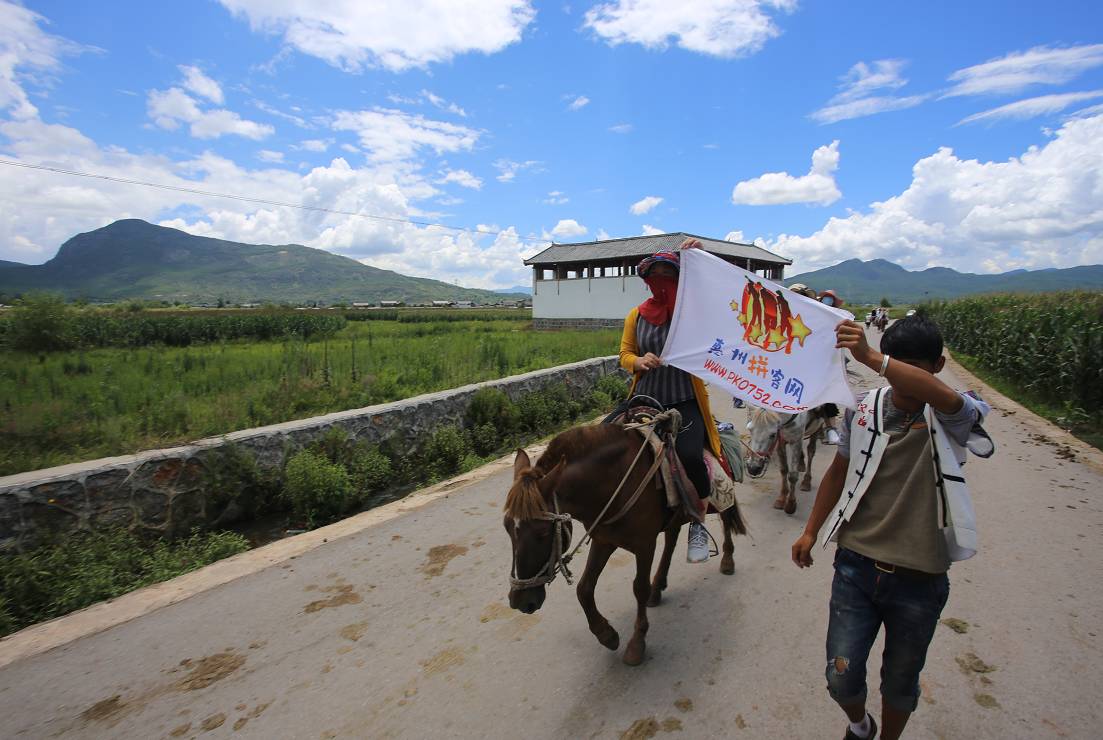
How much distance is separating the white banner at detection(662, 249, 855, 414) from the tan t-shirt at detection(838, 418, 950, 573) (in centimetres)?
40

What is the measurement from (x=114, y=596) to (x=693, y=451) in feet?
14.7

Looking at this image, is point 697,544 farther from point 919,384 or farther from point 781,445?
point 781,445

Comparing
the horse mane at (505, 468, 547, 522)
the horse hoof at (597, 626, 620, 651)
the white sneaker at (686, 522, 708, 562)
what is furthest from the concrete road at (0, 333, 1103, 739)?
the horse mane at (505, 468, 547, 522)

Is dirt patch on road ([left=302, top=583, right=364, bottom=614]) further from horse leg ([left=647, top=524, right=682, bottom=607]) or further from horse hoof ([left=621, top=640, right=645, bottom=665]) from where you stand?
horse leg ([left=647, top=524, right=682, bottom=607])

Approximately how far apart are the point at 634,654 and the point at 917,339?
7.51ft

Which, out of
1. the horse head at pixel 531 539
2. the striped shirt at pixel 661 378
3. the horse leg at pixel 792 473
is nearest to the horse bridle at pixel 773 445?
the horse leg at pixel 792 473

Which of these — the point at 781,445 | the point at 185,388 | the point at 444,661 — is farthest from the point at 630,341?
the point at 185,388

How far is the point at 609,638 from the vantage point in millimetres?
3039

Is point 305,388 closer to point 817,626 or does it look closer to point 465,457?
point 465,457

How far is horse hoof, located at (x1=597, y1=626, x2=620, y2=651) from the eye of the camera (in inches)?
119

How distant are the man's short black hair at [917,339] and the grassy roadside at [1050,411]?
833cm

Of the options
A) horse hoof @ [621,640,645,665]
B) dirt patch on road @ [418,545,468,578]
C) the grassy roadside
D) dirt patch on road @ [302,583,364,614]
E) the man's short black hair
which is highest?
the man's short black hair

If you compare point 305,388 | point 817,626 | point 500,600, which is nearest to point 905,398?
point 817,626

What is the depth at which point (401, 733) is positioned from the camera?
2.56 metres
